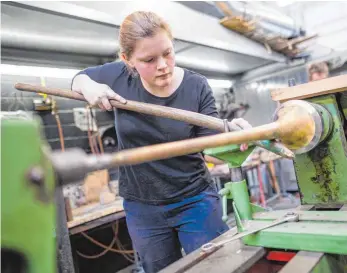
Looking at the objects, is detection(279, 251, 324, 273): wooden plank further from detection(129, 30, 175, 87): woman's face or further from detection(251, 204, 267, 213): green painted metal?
detection(129, 30, 175, 87): woman's face

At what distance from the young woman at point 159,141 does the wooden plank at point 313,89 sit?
0.29 m

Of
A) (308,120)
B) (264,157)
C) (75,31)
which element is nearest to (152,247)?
(308,120)

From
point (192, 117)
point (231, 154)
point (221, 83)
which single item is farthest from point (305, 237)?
point (221, 83)

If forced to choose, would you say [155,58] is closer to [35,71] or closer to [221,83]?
[35,71]

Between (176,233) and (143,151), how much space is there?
2.71 feet

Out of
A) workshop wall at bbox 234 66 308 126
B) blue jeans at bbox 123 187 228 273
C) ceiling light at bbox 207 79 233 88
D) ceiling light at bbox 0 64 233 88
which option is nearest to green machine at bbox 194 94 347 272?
blue jeans at bbox 123 187 228 273

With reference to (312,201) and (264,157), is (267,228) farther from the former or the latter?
(264,157)

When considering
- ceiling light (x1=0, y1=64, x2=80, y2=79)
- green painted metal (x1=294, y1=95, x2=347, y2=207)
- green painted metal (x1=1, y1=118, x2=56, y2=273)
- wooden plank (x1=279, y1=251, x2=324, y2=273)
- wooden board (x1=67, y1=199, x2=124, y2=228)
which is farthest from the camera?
ceiling light (x1=0, y1=64, x2=80, y2=79)

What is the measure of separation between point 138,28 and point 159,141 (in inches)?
17.2

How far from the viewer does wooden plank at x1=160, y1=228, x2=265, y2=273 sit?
777mm

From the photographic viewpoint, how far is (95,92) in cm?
118

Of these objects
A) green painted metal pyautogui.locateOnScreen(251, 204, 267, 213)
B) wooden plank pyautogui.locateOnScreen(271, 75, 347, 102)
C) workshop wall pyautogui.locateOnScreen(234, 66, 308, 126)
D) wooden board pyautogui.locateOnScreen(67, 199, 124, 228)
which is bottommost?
wooden board pyautogui.locateOnScreen(67, 199, 124, 228)

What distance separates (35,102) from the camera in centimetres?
310

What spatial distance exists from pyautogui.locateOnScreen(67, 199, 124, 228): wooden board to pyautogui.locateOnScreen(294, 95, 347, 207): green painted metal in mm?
1993
